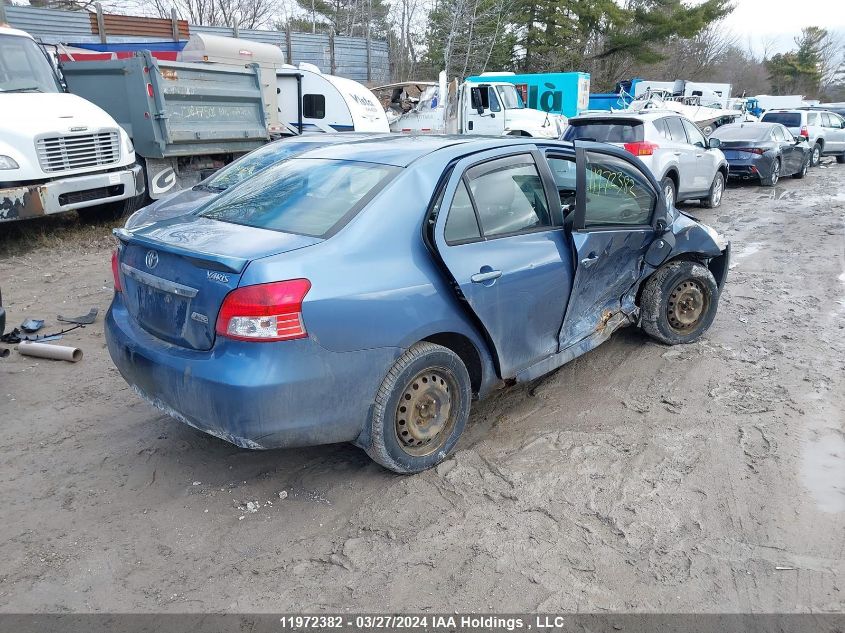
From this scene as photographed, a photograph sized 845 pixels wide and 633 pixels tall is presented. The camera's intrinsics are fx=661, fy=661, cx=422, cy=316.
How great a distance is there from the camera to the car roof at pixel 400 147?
367 centimetres

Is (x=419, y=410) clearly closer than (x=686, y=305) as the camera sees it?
Yes

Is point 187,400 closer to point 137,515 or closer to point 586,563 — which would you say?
point 137,515

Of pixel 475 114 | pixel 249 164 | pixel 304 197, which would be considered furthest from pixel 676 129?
pixel 304 197

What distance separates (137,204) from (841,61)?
9584cm

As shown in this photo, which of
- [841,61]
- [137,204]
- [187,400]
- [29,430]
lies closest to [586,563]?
[187,400]

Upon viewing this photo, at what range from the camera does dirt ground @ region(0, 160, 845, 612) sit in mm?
2730

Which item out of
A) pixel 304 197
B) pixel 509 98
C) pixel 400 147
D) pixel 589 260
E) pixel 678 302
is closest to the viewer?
pixel 304 197

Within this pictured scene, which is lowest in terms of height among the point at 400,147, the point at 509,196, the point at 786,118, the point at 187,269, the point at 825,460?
the point at 825,460

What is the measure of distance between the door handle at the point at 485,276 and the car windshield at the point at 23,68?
7782 mm

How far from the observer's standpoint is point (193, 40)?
1210cm

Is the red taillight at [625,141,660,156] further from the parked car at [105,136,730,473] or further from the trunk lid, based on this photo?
the trunk lid

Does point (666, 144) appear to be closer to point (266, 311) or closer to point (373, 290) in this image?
point (373, 290)

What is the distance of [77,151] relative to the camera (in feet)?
27.1

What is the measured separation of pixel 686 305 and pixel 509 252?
234 centimetres
